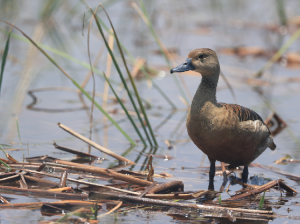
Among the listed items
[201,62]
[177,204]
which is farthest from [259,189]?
[201,62]

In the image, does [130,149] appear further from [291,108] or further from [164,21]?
[164,21]

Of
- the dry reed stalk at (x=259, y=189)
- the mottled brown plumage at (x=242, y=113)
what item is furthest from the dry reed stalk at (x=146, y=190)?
the mottled brown plumage at (x=242, y=113)

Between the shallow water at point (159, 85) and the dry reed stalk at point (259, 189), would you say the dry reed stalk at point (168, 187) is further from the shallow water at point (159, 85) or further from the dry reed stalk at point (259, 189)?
the dry reed stalk at point (259, 189)

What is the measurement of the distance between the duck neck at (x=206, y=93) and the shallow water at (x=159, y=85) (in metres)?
0.77

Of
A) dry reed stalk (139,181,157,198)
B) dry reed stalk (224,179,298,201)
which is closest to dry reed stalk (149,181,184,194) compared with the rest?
dry reed stalk (139,181,157,198)

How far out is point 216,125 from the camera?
13.6ft

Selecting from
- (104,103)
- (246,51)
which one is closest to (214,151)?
(104,103)

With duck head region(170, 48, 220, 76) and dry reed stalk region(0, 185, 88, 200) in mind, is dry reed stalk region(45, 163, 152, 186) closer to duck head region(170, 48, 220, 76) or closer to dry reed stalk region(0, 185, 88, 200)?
dry reed stalk region(0, 185, 88, 200)

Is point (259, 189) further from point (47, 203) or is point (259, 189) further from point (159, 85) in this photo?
point (159, 85)

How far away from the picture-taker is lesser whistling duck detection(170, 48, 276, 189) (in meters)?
4.16

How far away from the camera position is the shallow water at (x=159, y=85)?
4926 mm

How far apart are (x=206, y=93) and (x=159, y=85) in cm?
379

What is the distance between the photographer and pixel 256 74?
8820 mm

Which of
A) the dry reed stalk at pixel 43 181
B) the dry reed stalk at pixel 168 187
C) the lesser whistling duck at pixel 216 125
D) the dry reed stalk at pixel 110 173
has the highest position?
the lesser whistling duck at pixel 216 125
